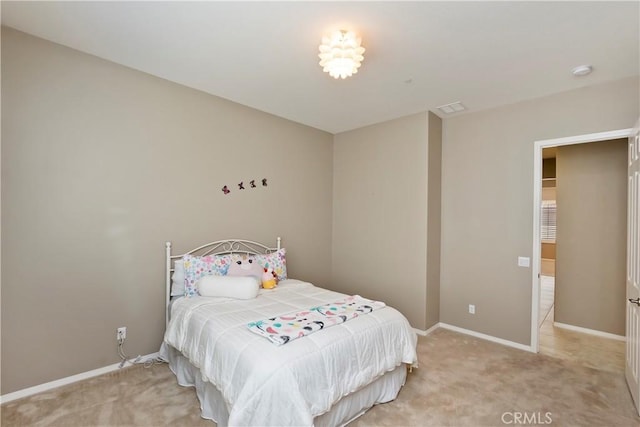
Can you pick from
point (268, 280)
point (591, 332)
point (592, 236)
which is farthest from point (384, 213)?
point (591, 332)

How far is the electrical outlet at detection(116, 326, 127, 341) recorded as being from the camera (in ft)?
9.34

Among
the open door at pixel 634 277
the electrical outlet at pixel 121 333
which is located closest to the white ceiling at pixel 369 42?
the open door at pixel 634 277

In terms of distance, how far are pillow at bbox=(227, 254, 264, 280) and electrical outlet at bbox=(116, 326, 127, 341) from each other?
1011 millimetres

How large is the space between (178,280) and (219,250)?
0.62 meters

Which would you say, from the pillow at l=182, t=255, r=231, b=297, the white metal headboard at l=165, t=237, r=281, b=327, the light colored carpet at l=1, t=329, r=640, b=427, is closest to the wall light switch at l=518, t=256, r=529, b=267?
the light colored carpet at l=1, t=329, r=640, b=427

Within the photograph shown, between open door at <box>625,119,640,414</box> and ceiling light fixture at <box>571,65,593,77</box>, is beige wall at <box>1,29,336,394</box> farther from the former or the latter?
open door at <box>625,119,640,414</box>

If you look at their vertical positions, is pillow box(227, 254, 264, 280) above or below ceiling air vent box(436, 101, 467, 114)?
below

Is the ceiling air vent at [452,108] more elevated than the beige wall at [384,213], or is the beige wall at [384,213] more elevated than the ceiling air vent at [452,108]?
the ceiling air vent at [452,108]

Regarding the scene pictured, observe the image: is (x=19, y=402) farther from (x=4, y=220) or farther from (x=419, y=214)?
(x=419, y=214)

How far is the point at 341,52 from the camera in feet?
7.20

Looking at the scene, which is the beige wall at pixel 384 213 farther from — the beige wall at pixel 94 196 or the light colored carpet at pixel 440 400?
the beige wall at pixel 94 196

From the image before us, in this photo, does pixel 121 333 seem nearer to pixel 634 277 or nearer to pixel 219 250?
pixel 219 250

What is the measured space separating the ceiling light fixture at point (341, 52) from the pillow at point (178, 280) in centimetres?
225

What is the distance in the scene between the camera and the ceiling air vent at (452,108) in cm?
365
